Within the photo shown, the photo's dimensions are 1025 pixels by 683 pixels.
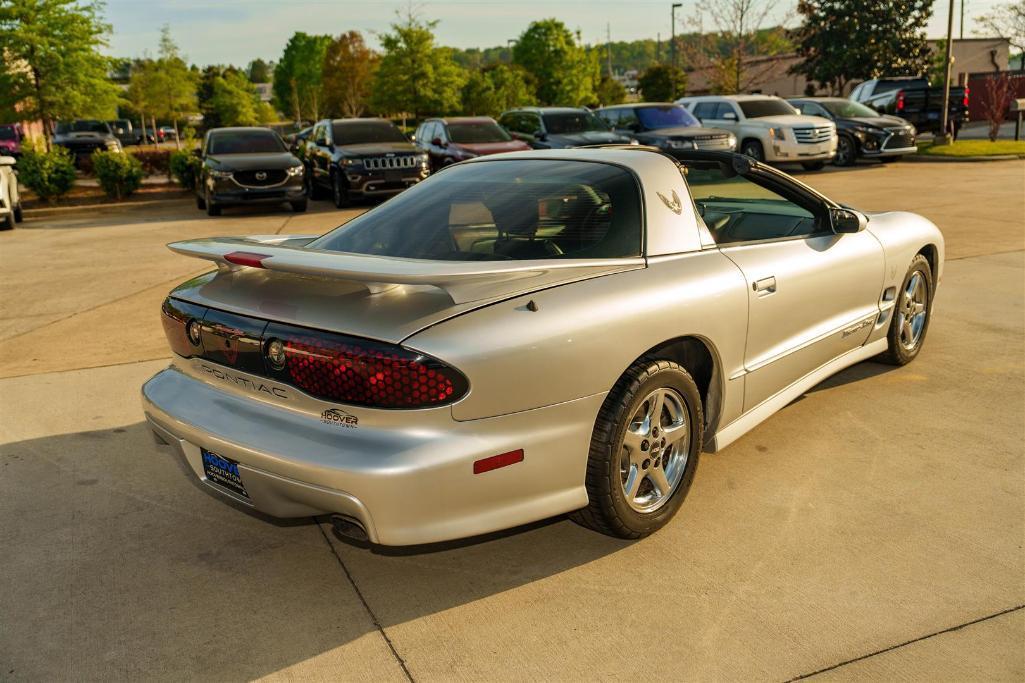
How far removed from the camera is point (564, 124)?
762 inches

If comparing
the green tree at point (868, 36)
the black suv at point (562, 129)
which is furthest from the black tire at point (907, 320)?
the green tree at point (868, 36)

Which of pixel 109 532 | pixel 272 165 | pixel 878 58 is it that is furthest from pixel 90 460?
pixel 878 58

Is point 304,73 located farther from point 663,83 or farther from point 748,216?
point 748,216

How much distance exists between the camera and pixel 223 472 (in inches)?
130

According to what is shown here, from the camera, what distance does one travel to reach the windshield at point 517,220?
3.66m

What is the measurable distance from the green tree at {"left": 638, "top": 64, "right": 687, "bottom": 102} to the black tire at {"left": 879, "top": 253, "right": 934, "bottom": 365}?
149ft

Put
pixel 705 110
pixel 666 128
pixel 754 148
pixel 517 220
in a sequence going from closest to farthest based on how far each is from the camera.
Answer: pixel 517 220 < pixel 666 128 < pixel 754 148 < pixel 705 110

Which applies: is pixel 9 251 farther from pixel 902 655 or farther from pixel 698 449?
pixel 902 655

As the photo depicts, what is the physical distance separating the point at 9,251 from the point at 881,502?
12.2 meters

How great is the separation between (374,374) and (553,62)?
5266 centimetres

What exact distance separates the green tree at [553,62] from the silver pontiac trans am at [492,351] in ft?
164

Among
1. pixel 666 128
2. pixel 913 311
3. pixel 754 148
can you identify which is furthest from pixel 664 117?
pixel 913 311

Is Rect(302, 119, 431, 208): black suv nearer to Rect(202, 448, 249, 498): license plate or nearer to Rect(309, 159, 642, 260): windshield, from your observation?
Rect(309, 159, 642, 260): windshield

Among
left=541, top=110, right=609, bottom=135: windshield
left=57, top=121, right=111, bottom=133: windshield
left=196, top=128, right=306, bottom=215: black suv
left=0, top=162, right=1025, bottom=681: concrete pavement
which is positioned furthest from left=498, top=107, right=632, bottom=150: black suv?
left=57, top=121, right=111, bottom=133: windshield
